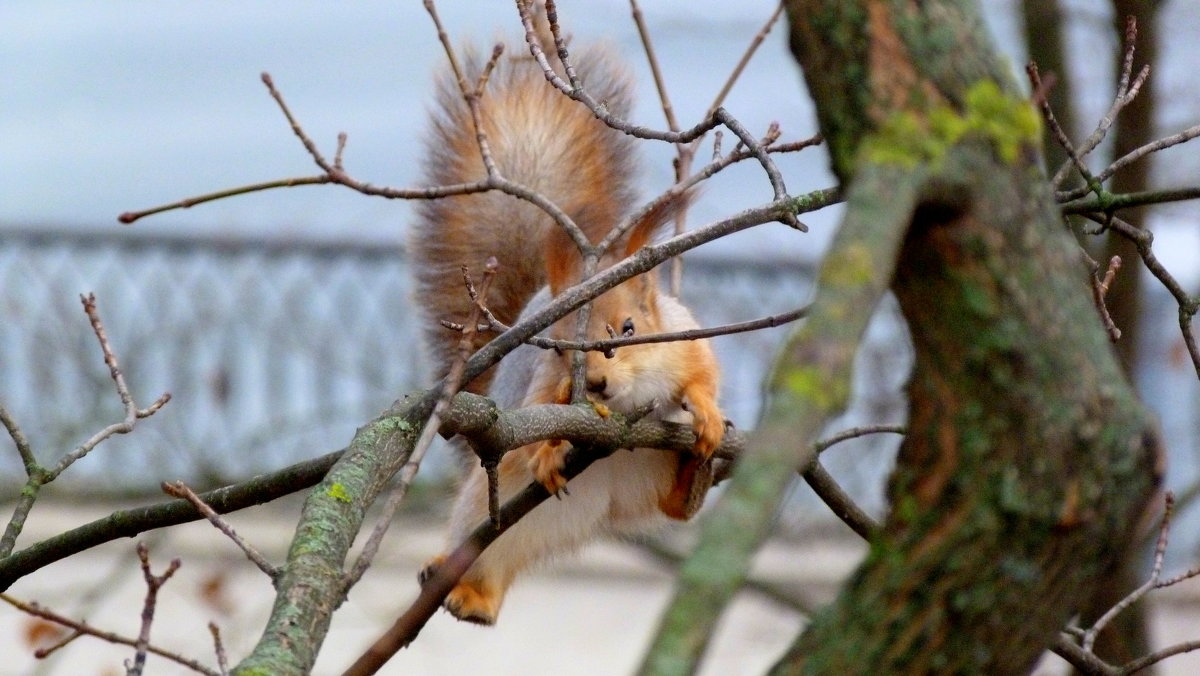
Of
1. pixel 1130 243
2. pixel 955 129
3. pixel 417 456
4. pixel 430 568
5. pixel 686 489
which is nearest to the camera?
pixel 955 129

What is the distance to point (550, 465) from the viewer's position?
192 cm

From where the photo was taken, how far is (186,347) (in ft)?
17.9

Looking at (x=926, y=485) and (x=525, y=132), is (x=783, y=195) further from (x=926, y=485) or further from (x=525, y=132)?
(x=525, y=132)

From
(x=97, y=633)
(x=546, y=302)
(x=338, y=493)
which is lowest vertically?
(x=97, y=633)

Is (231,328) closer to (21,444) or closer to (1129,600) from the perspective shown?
(21,444)

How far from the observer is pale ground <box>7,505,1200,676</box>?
186 inches

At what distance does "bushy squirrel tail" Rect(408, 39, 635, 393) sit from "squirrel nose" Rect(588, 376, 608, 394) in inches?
25.9

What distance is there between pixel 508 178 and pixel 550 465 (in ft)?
3.17

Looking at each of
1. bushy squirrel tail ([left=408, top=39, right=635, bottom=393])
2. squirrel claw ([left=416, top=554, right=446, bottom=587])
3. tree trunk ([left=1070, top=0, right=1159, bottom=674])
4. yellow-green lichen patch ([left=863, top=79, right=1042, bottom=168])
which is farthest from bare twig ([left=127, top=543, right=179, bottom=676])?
tree trunk ([left=1070, top=0, right=1159, bottom=674])

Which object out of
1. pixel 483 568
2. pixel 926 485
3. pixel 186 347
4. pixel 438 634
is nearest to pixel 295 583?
pixel 926 485

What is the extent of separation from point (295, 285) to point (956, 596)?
4974 millimetres

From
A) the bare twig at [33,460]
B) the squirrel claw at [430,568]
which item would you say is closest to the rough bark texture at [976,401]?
the bare twig at [33,460]

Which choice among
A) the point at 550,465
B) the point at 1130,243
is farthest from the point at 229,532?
the point at 1130,243

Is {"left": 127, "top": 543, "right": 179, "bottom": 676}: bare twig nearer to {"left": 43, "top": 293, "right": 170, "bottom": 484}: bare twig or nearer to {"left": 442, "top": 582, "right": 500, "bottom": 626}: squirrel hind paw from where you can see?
{"left": 43, "top": 293, "right": 170, "bottom": 484}: bare twig
